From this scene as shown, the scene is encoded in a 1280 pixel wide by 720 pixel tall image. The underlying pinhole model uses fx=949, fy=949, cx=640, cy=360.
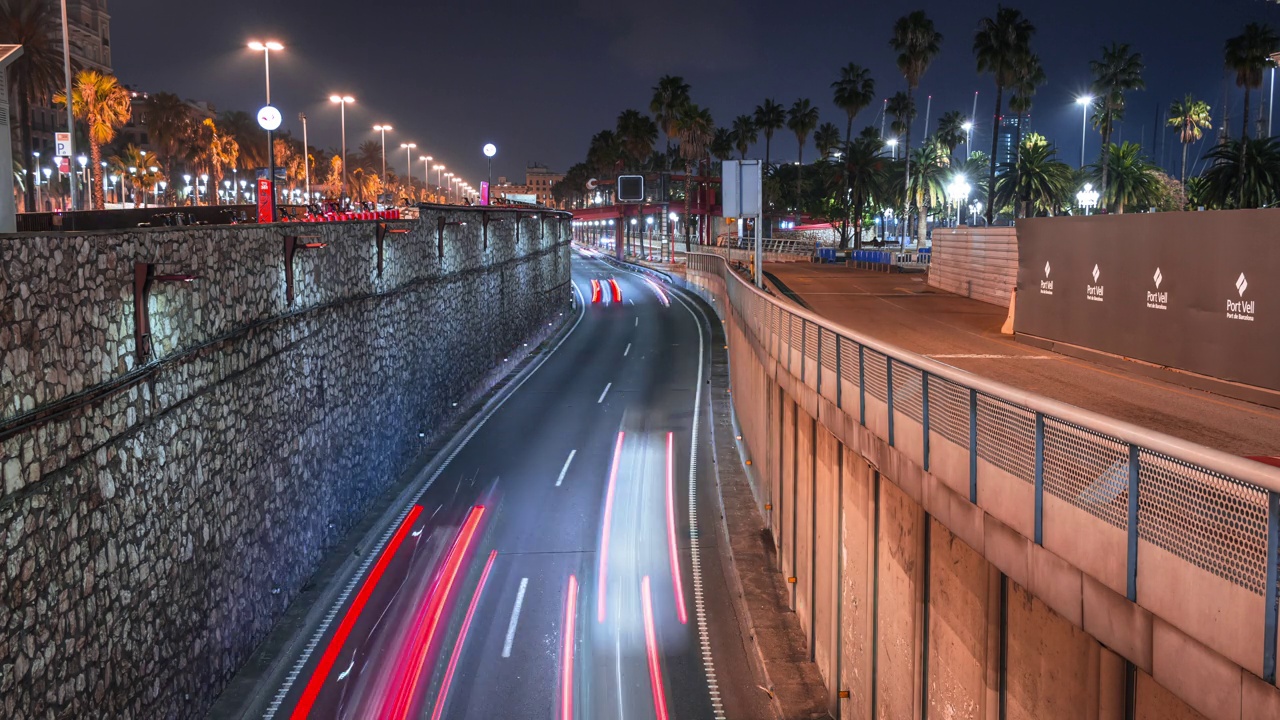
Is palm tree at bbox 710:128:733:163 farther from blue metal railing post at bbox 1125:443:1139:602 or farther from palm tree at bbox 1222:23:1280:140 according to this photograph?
blue metal railing post at bbox 1125:443:1139:602

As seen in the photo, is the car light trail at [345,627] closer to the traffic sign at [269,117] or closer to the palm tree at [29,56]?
the traffic sign at [269,117]

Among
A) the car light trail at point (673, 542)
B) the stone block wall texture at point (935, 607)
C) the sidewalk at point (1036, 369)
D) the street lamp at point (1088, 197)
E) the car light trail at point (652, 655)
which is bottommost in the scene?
the car light trail at point (652, 655)

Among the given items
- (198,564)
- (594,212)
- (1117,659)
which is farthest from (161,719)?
(594,212)

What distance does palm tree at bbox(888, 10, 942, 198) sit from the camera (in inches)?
3132

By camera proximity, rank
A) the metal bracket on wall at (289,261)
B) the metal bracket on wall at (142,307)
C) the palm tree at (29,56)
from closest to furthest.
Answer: the metal bracket on wall at (142,307) < the metal bracket on wall at (289,261) < the palm tree at (29,56)

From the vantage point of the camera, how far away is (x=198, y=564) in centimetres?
1463

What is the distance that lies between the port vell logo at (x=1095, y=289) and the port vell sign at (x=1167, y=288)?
2 centimetres

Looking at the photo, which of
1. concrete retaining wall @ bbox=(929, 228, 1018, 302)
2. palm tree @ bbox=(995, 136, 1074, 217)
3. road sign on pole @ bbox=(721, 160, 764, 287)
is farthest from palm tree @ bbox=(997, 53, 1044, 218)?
road sign on pole @ bbox=(721, 160, 764, 287)

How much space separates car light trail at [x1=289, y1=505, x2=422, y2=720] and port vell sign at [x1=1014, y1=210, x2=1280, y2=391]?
14.9 metres

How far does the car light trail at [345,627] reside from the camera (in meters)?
16.0

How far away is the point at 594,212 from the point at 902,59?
5252 centimetres

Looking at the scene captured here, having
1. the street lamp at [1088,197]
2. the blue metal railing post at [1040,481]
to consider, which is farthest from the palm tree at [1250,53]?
the blue metal railing post at [1040,481]

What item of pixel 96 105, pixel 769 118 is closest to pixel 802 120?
pixel 769 118

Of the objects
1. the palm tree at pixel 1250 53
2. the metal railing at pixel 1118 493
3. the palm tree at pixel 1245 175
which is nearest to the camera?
the metal railing at pixel 1118 493
